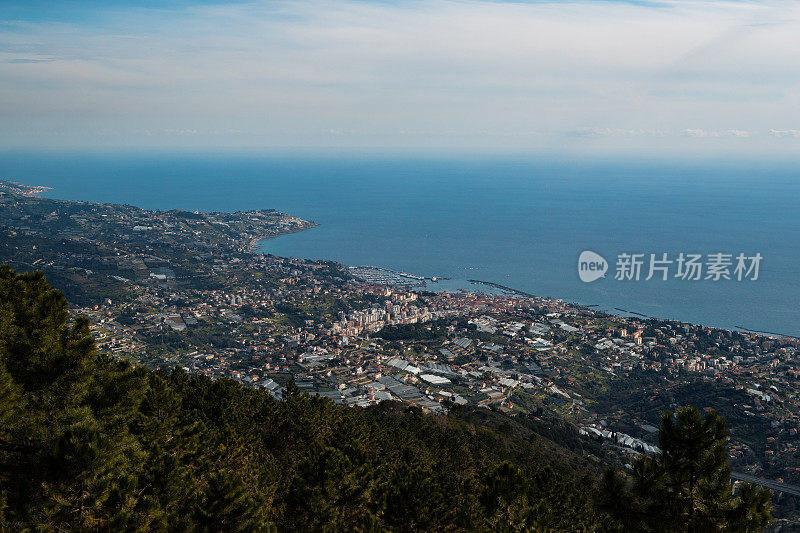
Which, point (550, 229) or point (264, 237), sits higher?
point (550, 229)

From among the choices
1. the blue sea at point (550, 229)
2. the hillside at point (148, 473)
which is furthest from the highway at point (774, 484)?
the blue sea at point (550, 229)

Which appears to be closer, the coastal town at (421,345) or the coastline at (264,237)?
the coastal town at (421,345)

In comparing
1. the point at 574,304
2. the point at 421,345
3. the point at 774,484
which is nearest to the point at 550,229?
the point at 574,304

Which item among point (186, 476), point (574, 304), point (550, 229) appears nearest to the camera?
point (186, 476)

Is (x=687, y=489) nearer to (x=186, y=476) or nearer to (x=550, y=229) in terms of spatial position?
(x=186, y=476)

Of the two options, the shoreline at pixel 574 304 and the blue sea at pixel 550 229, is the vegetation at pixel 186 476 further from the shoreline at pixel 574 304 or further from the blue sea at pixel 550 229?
the blue sea at pixel 550 229

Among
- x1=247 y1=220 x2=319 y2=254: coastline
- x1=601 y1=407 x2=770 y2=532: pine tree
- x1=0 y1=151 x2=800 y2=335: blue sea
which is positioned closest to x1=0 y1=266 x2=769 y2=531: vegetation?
x1=601 y1=407 x2=770 y2=532: pine tree

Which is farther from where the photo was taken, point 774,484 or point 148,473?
point 774,484
